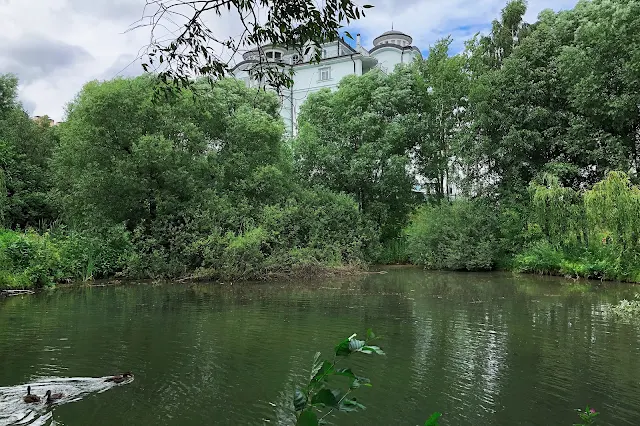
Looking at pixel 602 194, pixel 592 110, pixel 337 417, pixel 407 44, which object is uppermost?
pixel 407 44

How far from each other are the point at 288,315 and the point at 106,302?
192 inches

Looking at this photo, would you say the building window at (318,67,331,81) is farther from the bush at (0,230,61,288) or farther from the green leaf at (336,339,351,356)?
the green leaf at (336,339,351,356)

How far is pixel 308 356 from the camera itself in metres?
6.69

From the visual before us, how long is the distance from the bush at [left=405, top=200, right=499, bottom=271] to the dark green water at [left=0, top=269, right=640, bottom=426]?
7.40 meters

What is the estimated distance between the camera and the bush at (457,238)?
19.9 meters

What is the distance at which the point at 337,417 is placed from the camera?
4.66 metres

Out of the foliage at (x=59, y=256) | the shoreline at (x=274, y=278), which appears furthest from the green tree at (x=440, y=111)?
the foliage at (x=59, y=256)

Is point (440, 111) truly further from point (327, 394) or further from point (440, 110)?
point (327, 394)

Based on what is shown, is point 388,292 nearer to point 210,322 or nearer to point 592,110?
point 210,322

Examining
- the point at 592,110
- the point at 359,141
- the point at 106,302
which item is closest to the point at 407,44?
the point at 359,141

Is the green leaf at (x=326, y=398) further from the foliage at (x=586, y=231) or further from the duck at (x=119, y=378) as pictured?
the foliage at (x=586, y=231)

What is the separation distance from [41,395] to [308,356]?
320 centimetres

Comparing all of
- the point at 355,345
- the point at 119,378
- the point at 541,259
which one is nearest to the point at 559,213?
the point at 541,259

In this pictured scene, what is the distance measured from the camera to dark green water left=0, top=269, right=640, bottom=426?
4.79 meters
